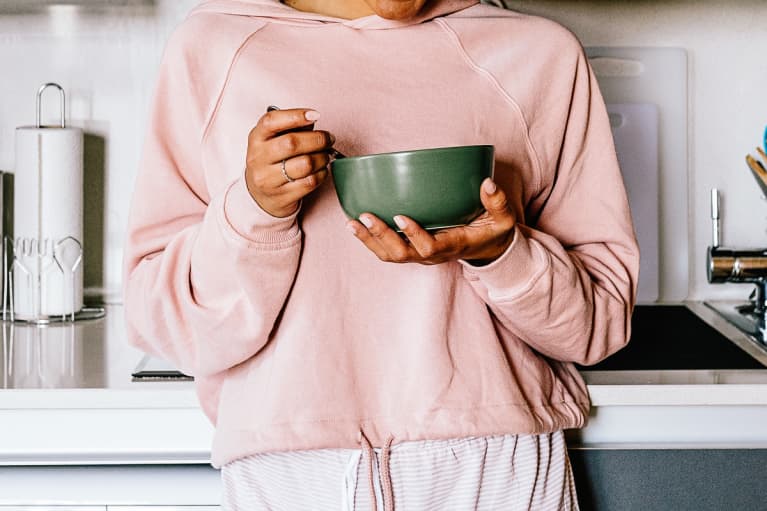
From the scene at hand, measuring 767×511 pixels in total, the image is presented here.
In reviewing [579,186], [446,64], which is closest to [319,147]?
[446,64]

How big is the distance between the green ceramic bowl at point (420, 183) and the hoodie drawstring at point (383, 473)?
24 cm

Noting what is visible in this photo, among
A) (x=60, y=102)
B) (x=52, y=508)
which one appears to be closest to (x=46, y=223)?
(x=60, y=102)

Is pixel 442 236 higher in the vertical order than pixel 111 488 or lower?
higher

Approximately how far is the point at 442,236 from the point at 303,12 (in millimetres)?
348

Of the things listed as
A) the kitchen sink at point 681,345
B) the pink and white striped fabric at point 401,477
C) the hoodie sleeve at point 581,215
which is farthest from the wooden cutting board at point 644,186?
the pink and white striped fabric at point 401,477

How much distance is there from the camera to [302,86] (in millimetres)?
1066

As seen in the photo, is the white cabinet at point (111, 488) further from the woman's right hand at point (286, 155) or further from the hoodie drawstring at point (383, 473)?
the woman's right hand at point (286, 155)

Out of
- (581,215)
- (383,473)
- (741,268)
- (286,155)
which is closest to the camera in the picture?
(286,155)

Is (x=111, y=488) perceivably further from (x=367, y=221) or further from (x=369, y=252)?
(x=367, y=221)

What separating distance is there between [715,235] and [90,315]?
1094 millimetres

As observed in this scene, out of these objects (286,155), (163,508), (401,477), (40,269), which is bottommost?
(163,508)

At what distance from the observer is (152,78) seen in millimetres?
1854

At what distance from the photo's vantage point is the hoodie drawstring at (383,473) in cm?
102

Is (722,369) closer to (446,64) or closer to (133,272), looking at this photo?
(446,64)
